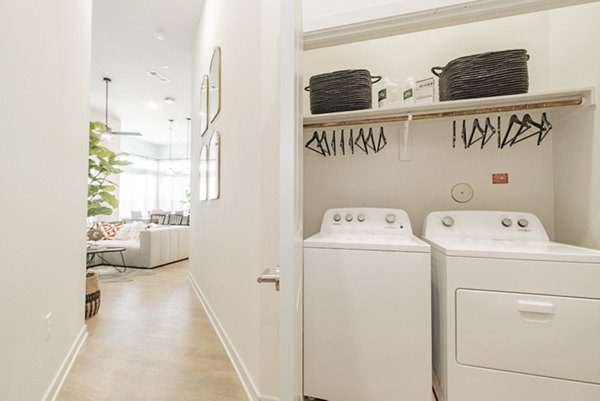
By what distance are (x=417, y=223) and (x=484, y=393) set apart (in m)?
0.97

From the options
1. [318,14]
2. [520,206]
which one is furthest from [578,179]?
[318,14]

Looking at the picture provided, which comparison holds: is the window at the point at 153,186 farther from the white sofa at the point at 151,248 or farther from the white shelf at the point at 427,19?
the white shelf at the point at 427,19

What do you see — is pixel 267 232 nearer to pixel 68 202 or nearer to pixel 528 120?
pixel 68 202

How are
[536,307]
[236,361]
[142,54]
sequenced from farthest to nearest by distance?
[142,54] → [236,361] → [536,307]

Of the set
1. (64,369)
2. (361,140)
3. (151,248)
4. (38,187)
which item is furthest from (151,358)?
(151,248)

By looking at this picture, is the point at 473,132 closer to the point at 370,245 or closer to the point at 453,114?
the point at 453,114

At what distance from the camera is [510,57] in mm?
1478

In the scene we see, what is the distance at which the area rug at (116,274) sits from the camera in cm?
425

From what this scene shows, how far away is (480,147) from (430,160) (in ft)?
0.99

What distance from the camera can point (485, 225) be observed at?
5.35 ft

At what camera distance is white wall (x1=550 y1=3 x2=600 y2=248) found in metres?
1.39

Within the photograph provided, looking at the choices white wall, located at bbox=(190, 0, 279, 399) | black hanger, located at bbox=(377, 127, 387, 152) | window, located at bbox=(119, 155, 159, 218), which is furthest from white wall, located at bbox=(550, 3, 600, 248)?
window, located at bbox=(119, 155, 159, 218)

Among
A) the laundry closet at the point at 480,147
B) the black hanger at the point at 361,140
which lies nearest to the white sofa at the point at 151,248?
the laundry closet at the point at 480,147

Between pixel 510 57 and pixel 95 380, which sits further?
pixel 95 380
